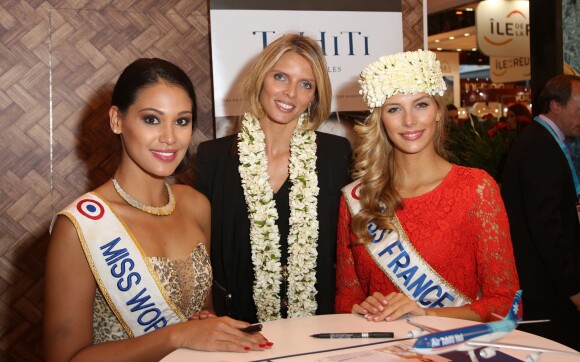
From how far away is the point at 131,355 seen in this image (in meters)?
1.73

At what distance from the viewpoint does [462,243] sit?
2174 millimetres

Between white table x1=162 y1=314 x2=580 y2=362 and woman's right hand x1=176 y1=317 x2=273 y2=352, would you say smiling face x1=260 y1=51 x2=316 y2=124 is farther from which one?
woman's right hand x1=176 y1=317 x2=273 y2=352

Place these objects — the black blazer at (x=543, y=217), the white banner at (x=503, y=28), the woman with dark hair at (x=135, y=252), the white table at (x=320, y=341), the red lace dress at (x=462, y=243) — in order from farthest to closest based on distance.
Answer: the white banner at (x=503, y=28)
the black blazer at (x=543, y=217)
the red lace dress at (x=462, y=243)
the woman with dark hair at (x=135, y=252)
the white table at (x=320, y=341)

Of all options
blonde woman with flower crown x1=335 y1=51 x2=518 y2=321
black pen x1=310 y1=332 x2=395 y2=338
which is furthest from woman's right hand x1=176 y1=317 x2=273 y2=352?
blonde woman with flower crown x1=335 y1=51 x2=518 y2=321

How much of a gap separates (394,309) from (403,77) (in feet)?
2.74

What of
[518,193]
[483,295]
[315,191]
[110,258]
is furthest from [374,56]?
[110,258]

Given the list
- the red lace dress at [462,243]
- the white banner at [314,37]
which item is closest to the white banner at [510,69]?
the white banner at [314,37]

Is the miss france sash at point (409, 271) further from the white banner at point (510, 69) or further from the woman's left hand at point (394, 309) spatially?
the white banner at point (510, 69)

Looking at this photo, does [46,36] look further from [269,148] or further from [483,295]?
[483,295]

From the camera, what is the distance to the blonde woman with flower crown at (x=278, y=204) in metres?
2.63

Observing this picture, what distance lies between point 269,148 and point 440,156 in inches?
29.8

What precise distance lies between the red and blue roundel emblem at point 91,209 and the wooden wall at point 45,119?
1679 mm

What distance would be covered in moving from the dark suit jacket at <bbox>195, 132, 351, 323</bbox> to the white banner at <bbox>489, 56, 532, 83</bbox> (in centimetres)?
679

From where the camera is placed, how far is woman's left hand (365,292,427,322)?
1.81 m
